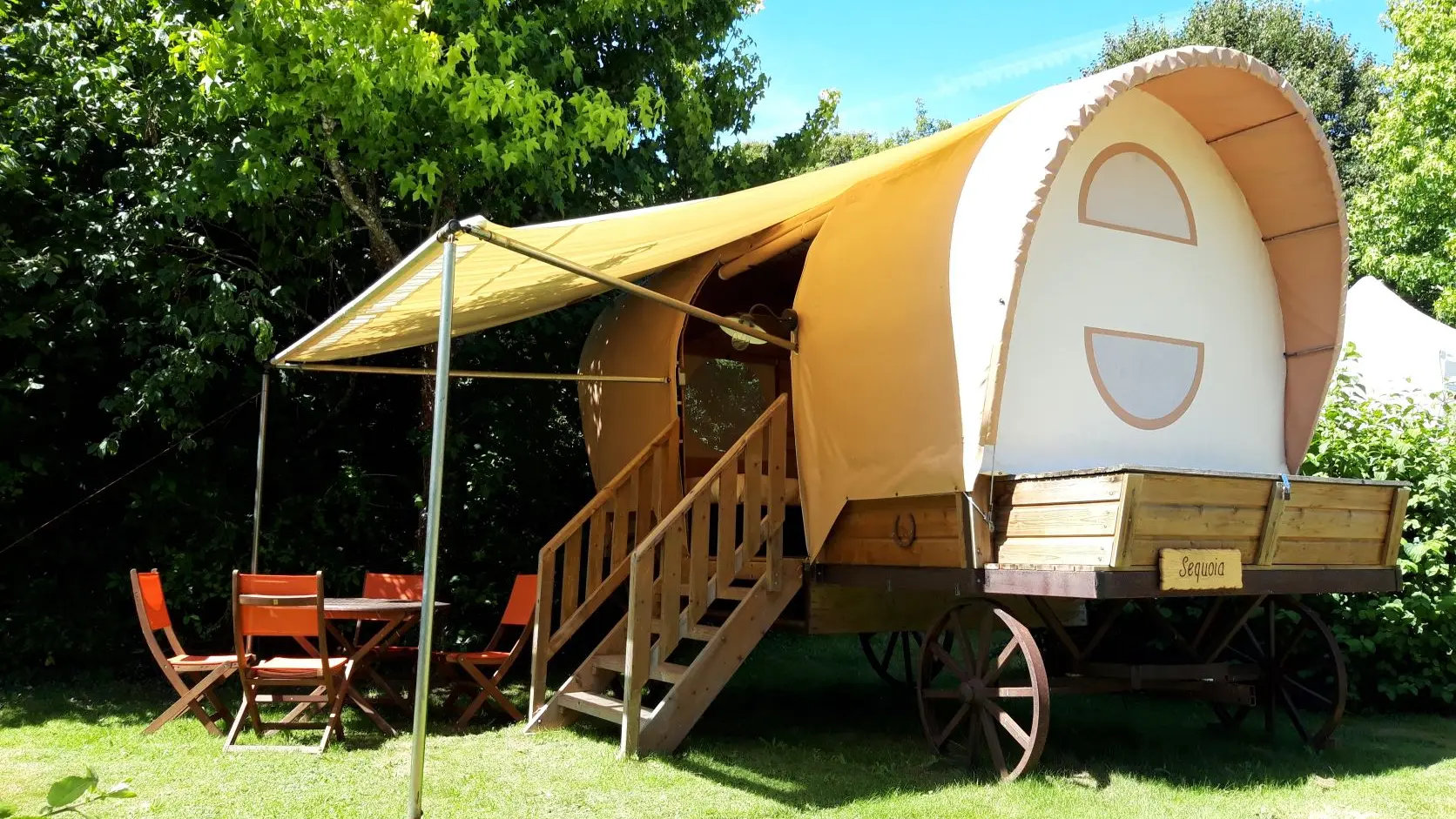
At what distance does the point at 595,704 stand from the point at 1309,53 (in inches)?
832

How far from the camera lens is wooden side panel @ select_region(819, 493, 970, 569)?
4.79m

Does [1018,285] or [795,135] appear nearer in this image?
[1018,285]

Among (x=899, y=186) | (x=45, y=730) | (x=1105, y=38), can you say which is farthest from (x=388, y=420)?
(x=1105, y=38)

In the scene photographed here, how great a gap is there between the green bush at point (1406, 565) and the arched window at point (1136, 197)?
222 cm

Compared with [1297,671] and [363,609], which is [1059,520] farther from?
[363,609]

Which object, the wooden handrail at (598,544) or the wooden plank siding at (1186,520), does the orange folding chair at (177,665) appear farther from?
the wooden plank siding at (1186,520)

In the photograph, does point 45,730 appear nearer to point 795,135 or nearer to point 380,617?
point 380,617

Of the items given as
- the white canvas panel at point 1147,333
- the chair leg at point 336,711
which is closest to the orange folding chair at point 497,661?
the chair leg at point 336,711

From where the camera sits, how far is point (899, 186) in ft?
17.2

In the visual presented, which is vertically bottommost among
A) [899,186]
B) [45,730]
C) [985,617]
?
[45,730]

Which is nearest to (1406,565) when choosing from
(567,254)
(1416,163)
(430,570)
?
(567,254)

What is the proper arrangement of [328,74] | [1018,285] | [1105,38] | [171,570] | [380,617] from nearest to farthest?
[1018,285] → [380,617] → [328,74] → [171,570] → [1105,38]

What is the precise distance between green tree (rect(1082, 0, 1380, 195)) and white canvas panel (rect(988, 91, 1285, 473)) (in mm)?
16374

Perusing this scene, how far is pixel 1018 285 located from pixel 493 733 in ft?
11.8
